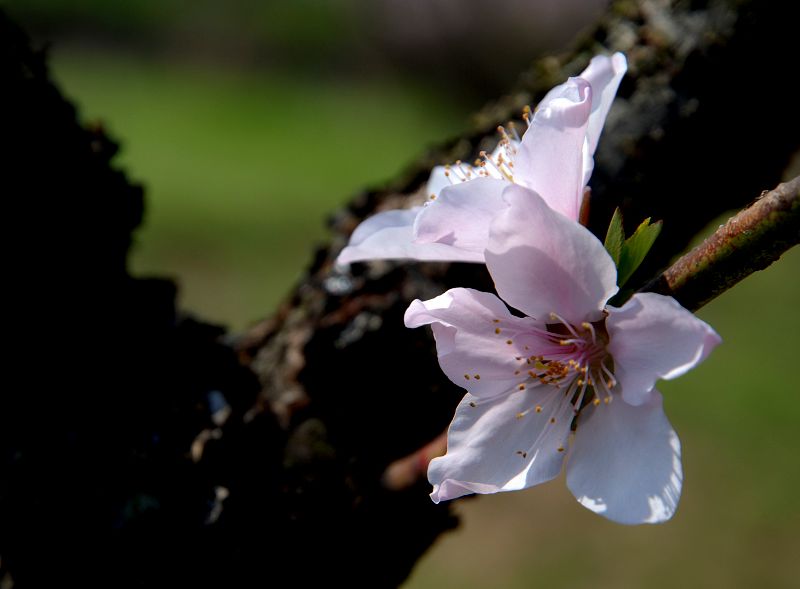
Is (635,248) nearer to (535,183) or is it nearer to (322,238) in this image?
(535,183)

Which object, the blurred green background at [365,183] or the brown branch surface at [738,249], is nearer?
the brown branch surface at [738,249]

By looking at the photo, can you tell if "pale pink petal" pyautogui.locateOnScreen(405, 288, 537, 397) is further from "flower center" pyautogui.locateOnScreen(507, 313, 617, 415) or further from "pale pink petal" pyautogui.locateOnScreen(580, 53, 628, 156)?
"pale pink petal" pyautogui.locateOnScreen(580, 53, 628, 156)

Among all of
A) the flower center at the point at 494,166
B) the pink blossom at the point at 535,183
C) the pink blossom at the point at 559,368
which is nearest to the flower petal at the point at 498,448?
the pink blossom at the point at 559,368

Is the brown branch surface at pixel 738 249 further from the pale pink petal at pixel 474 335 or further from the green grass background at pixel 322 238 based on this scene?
the green grass background at pixel 322 238

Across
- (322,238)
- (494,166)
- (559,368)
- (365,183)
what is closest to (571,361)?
(559,368)

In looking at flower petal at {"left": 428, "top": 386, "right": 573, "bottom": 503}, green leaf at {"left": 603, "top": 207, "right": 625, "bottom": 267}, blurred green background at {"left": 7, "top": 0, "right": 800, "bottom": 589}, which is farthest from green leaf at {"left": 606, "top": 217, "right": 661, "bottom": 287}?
blurred green background at {"left": 7, "top": 0, "right": 800, "bottom": 589}

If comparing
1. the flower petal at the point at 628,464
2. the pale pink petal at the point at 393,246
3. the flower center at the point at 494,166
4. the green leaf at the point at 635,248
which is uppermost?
the flower center at the point at 494,166
